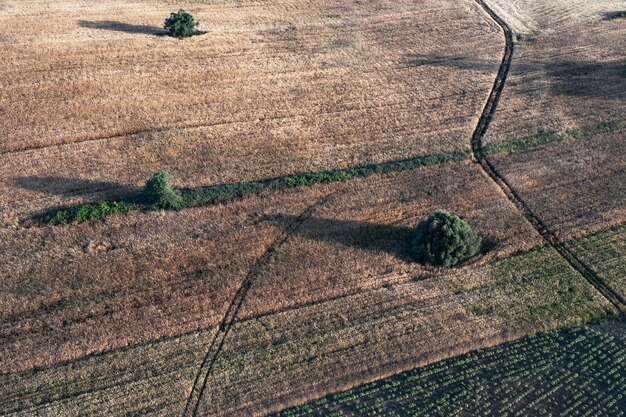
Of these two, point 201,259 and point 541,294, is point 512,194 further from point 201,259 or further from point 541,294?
point 201,259

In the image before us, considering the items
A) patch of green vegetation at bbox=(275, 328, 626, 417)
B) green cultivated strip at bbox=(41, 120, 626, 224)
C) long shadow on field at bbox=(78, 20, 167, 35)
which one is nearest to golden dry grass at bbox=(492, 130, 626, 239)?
green cultivated strip at bbox=(41, 120, 626, 224)

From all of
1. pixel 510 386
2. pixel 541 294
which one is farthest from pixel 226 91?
pixel 510 386

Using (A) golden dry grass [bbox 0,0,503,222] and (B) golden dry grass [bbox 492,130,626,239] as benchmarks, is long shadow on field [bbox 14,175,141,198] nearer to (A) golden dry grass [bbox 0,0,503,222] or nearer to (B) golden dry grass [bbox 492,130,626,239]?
(A) golden dry grass [bbox 0,0,503,222]

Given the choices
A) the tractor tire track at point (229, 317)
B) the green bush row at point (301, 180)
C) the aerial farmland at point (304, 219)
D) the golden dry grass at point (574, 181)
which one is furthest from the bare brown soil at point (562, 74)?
the tractor tire track at point (229, 317)

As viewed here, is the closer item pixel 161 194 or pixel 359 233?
pixel 359 233

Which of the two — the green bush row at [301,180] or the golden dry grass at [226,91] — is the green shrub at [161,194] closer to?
the green bush row at [301,180]
